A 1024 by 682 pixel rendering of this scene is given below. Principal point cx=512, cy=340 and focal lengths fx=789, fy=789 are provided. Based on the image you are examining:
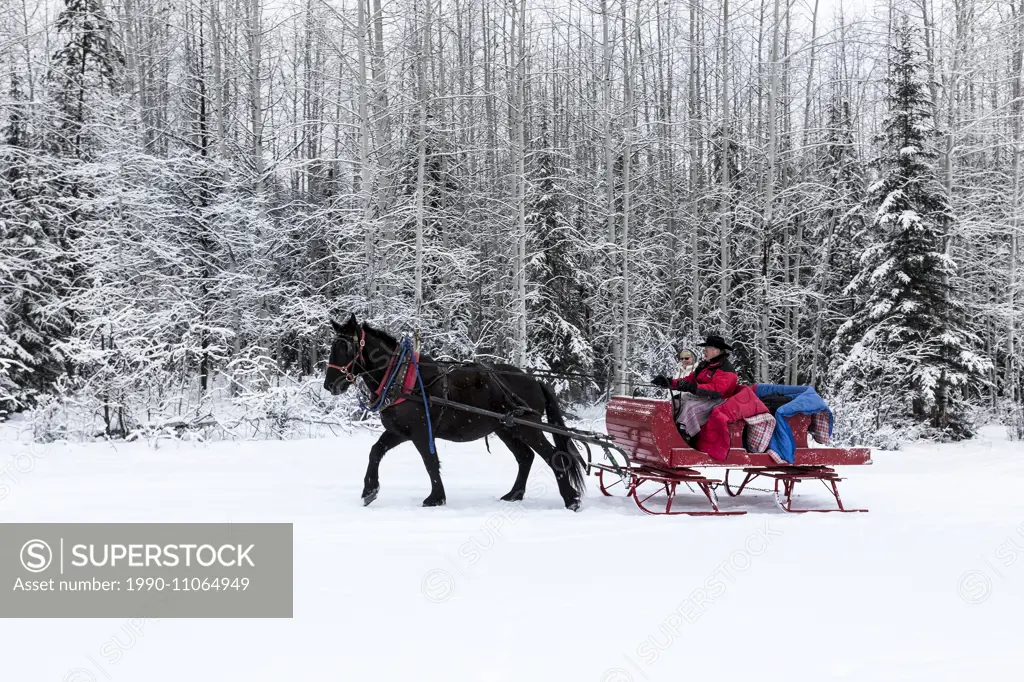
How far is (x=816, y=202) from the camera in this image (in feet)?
75.6

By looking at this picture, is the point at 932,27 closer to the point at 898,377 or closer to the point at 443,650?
the point at 898,377

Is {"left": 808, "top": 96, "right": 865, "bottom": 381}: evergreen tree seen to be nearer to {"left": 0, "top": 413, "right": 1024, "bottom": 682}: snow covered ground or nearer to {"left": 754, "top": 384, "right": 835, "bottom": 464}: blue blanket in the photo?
{"left": 0, "top": 413, "right": 1024, "bottom": 682}: snow covered ground

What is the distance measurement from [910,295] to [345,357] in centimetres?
1390

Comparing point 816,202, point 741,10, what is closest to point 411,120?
point 741,10

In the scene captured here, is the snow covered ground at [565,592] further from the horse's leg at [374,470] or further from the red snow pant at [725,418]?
the red snow pant at [725,418]

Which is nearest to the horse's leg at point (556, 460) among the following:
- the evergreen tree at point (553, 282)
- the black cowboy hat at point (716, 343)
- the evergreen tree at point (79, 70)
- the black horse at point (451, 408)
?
the black horse at point (451, 408)

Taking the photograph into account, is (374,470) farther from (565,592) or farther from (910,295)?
(910,295)

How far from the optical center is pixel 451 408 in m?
8.30

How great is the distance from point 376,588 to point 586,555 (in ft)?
5.79

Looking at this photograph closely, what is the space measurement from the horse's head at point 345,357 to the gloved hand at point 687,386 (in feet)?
10.7

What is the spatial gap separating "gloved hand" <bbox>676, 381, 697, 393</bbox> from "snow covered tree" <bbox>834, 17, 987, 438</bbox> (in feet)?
33.0

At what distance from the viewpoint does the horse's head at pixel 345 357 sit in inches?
314

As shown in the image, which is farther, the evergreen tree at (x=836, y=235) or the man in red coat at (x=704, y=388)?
the evergreen tree at (x=836, y=235)

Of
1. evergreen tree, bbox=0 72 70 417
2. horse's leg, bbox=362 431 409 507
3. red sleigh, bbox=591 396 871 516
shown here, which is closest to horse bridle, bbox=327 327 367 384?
horse's leg, bbox=362 431 409 507
